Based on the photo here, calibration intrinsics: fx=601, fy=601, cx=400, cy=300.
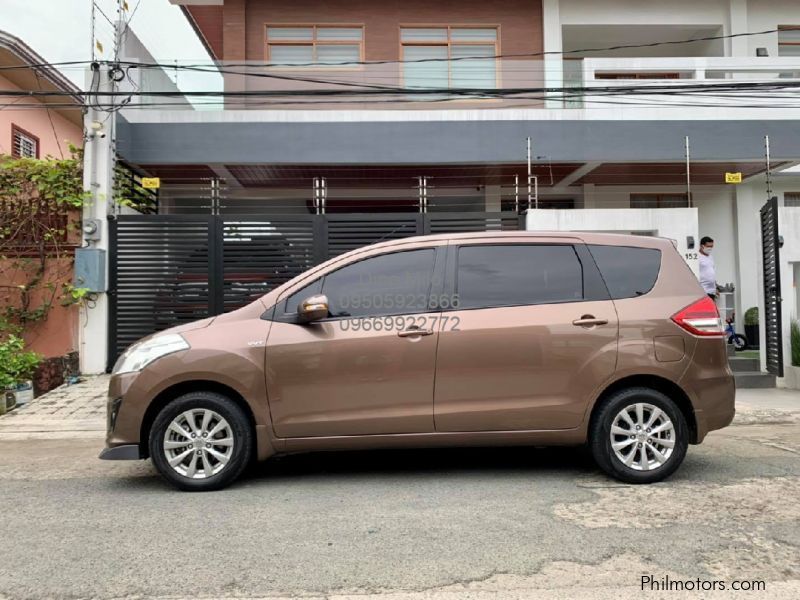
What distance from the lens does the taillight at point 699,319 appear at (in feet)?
15.1

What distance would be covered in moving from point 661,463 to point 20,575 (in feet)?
13.9

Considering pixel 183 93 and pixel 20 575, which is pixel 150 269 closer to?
pixel 183 93

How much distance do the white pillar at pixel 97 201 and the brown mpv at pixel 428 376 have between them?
6340mm

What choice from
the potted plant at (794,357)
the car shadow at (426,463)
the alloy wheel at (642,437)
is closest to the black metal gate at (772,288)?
the potted plant at (794,357)

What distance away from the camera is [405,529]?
3.75 m

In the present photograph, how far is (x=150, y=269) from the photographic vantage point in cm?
1041

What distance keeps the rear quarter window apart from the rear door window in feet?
0.68

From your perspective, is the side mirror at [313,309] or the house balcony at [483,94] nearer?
the side mirror at [313,309]

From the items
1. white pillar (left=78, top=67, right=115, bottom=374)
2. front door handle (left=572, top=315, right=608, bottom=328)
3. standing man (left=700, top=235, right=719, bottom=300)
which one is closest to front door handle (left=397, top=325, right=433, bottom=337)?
front door handle (left=572, top=315, right=608, bottom=328)

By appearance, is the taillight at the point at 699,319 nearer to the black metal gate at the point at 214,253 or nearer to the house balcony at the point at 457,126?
the black metal gate at the point at 214,253

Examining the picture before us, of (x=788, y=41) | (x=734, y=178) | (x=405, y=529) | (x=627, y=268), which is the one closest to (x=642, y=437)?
(x=627, y=268)

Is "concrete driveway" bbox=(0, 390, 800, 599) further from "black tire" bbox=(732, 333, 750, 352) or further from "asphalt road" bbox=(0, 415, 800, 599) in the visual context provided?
"black tire" bbox=(732, 333, 750, 352)

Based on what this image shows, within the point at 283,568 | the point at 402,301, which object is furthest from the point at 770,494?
the point at 283,568

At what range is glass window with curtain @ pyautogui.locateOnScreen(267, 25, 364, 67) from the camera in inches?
553
